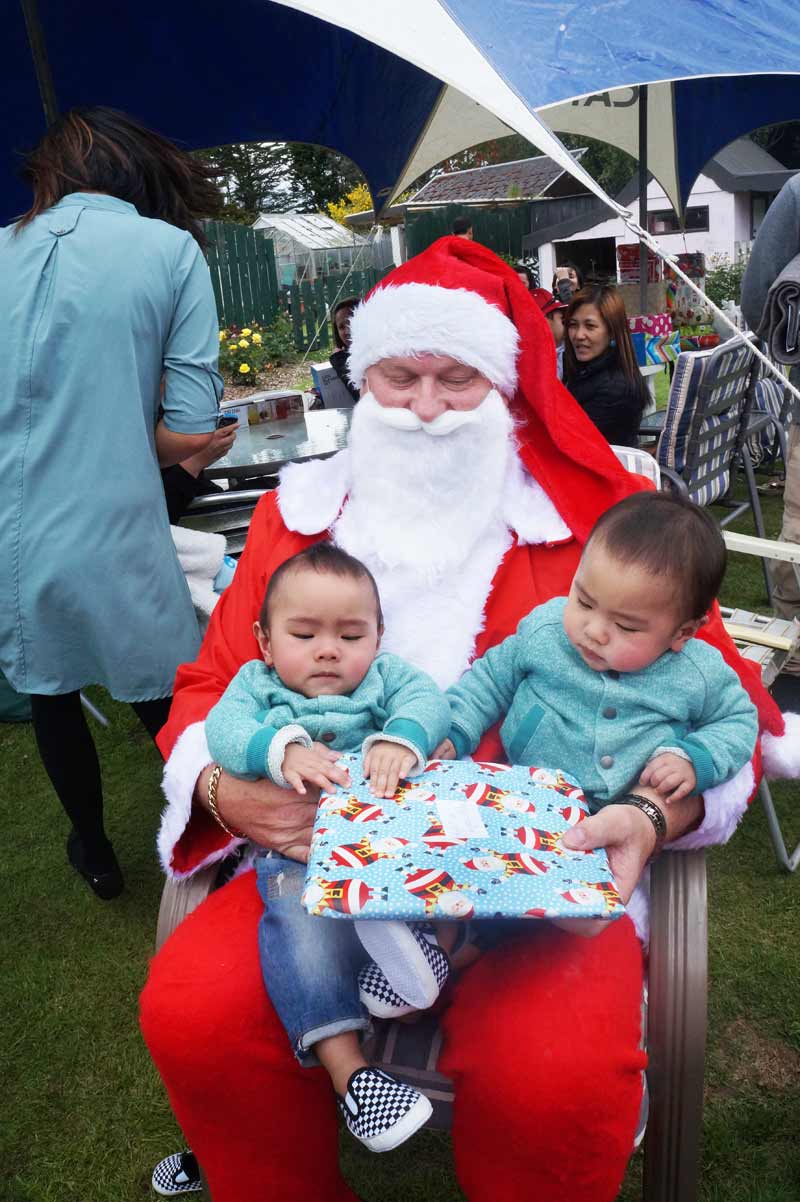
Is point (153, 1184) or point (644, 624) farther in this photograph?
point (153, 1184)

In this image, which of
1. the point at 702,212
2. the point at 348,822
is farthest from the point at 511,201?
the point at 348,822

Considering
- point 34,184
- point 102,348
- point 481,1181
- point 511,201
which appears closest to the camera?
point 481,1181

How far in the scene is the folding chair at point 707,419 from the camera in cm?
430

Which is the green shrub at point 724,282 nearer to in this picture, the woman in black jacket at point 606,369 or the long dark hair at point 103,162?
the woman in black jacket at point 606,369

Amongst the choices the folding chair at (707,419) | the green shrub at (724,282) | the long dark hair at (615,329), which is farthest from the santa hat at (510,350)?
the green shrub at (724,282)

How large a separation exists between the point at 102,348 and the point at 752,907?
2.41 metres

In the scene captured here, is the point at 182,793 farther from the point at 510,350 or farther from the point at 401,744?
the point at 510,350

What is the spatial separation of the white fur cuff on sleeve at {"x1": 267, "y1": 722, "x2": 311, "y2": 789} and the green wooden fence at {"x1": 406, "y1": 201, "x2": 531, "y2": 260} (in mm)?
17486

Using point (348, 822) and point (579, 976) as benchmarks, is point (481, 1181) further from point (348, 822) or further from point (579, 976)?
point (348, 822)

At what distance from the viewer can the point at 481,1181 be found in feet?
4.81

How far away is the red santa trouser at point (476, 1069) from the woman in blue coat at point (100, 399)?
109cm

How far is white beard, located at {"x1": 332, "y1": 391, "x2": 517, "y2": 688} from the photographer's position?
202 centimetres

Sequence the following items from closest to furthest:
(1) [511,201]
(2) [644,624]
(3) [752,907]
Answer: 1. (2) [644,624]
2. (3) [752,907]
3. (1) [511,201]

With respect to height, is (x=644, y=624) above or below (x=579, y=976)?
above
